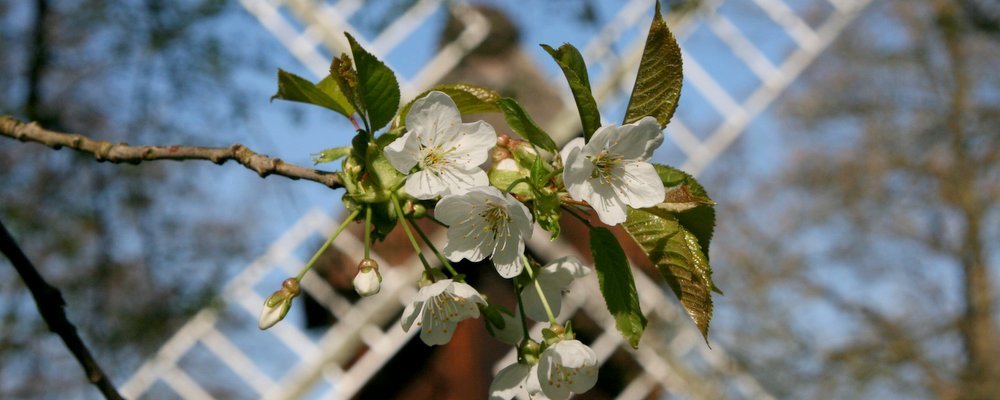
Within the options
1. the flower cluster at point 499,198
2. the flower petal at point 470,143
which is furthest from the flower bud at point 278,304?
the flower petal at point 470,143

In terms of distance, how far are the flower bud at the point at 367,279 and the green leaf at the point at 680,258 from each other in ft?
0.44

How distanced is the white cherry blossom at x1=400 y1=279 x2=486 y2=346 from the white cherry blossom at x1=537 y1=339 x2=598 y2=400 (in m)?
0.05

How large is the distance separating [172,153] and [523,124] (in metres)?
0.21

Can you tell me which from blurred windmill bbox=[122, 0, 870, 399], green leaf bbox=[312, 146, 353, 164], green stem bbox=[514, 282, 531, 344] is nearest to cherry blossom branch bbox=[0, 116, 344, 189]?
green leaf bbox=[312, 146, 353, 164]

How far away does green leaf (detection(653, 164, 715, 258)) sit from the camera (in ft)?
1.51

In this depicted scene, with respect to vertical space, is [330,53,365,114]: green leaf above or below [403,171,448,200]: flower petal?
above

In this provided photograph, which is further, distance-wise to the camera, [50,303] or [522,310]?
[50,303]

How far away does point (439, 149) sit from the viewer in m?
0.47

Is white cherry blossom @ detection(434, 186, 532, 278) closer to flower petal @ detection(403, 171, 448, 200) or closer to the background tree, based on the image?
flower petal @ detection(403, 171, 448, 200)

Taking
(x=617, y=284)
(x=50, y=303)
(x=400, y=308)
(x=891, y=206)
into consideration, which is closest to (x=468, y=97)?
(x=617, y=284)

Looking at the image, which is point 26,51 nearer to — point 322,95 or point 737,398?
point 322,95

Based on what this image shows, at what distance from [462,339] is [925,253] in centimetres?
394

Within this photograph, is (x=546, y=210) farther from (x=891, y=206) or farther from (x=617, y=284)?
(x=891, y=206)

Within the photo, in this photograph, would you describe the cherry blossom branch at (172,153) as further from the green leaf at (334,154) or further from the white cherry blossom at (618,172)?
the white cherry blossom at (618,172)
